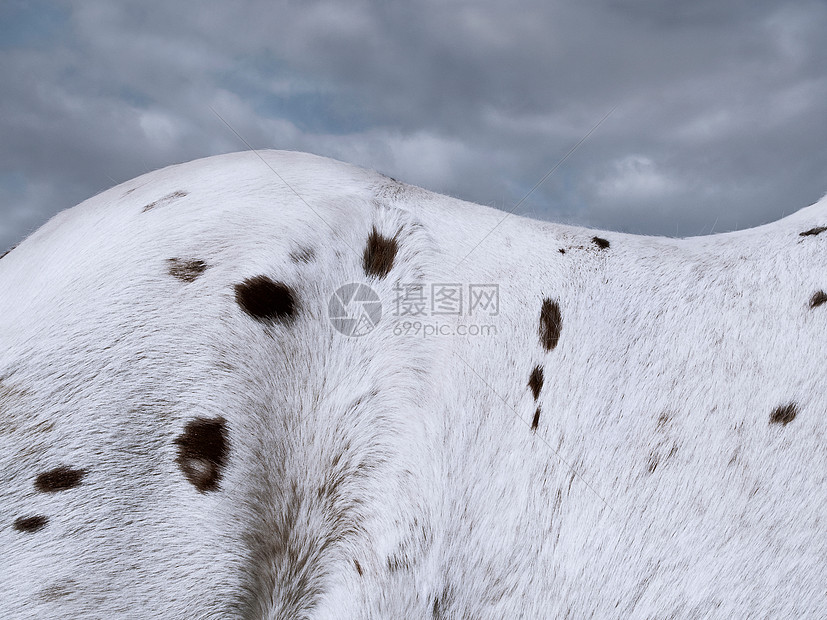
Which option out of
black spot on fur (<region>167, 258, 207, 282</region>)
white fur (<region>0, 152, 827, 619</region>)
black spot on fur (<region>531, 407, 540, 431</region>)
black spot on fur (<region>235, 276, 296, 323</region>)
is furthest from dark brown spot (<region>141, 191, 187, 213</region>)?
black spot on fur (<region>531, 407, 540, 431</region>)

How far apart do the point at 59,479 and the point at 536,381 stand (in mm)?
1568

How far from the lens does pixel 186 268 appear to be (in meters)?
1.85

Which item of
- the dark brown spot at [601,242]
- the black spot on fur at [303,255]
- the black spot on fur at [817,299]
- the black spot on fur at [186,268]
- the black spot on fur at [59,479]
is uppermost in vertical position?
the dark brown spot at [601,242]

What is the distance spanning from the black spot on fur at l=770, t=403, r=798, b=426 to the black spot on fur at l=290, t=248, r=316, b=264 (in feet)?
5.63

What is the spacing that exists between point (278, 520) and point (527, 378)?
38.9 inches

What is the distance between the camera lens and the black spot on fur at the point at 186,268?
1.83 metres

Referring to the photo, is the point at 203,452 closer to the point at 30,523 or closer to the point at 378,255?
the point at 30,523

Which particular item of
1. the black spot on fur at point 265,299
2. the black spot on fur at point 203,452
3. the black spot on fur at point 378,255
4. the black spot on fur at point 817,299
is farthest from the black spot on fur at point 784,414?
the black spot on fur at point 203,452

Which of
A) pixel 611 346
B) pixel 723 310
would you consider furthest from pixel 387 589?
pixel 723 310

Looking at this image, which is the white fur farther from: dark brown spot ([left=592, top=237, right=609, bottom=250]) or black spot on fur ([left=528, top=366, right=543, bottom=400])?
dark brown spot ([left=592, top=237, right=609, bottom=250])

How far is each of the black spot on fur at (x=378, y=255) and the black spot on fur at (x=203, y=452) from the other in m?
0.76

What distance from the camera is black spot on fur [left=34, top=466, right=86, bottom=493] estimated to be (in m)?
1.63

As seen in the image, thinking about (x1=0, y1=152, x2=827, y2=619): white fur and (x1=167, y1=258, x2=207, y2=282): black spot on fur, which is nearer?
(x1=0, y1=152, x2=827, y2=619): white fur

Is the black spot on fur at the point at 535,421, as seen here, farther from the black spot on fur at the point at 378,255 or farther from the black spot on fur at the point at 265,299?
the black spot on fur at the point at 265,299
